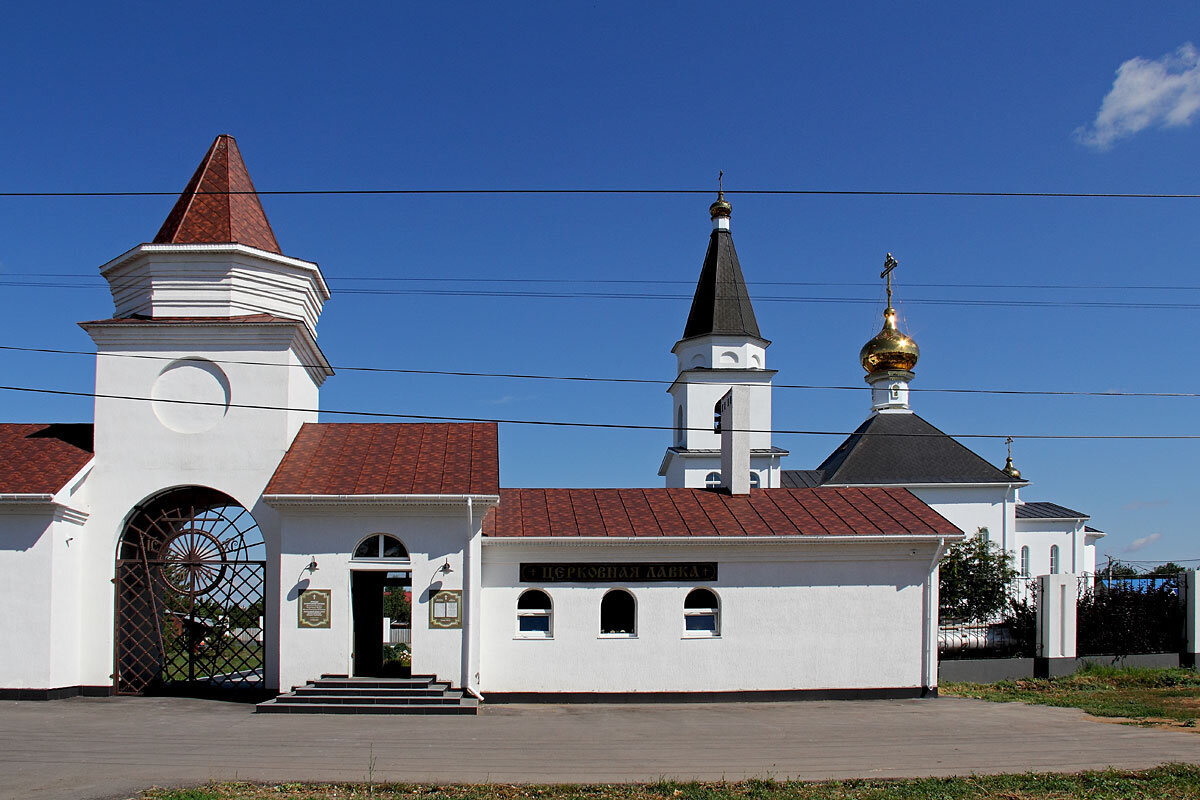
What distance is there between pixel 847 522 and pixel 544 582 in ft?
18.8

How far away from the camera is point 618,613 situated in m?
17.8

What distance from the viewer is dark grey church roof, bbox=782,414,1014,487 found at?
35625 millimetres

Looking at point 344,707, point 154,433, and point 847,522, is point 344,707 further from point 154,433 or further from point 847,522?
point 847,522

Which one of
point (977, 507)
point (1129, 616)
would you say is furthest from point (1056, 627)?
point (977, 507)

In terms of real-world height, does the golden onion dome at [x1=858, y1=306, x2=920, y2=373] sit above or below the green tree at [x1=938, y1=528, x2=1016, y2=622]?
above

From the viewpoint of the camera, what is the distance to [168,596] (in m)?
17.5

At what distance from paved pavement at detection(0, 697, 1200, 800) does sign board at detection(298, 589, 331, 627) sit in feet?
5.23

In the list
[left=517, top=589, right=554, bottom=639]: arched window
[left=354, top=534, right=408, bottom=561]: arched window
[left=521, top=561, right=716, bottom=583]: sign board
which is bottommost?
[left=517, top=589, right=554, bottom=639]: arched window

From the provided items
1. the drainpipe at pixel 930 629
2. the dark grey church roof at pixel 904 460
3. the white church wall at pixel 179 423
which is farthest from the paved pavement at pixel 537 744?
the dark grey church roof at pixel 904 460

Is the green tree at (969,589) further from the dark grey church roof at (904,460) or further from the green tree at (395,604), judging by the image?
the green tree at (395,604)

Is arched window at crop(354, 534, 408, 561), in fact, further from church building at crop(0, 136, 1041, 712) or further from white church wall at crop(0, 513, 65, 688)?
white church wall at crop(0, 513, 65, 688)

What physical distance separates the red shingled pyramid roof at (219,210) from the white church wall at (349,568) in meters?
5.56

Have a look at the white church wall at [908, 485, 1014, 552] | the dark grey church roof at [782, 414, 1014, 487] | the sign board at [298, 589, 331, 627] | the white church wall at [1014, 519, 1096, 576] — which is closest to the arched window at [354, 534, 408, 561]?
the sign board at [298, 589, 331, 627]

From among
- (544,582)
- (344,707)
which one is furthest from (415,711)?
(544,582)
